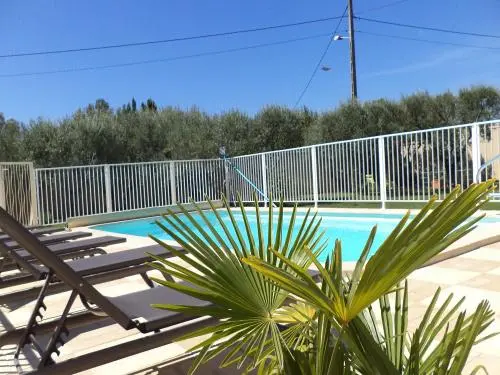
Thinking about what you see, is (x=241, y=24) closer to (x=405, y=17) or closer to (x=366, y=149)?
(x=405, y=17)

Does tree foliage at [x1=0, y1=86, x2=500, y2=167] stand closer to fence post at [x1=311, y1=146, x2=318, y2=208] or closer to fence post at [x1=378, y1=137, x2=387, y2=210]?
fence post at [x1=311, y1=146, x2=318, y2=208]

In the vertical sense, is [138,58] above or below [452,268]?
above

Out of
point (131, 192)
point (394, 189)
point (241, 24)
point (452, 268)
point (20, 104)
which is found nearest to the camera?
point (452, 268)

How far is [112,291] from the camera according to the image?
4.14 metres

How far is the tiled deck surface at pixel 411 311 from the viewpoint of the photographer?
2307mm

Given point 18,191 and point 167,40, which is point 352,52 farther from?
point 18,191

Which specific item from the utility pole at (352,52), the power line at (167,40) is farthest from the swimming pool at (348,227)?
the power line at (167,40)

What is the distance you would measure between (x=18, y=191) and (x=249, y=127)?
8.92 m

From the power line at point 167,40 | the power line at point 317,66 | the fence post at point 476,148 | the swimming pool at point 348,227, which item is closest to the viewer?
the swimming pool at point 348,227

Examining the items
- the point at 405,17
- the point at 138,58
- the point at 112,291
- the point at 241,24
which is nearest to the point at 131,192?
the point at 112,291

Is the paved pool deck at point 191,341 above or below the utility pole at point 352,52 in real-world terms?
below

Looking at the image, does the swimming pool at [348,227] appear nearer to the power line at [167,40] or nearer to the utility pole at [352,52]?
the utility pole at [352,52]

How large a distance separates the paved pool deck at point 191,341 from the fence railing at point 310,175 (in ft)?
12.0

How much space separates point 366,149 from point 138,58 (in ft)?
66.3
